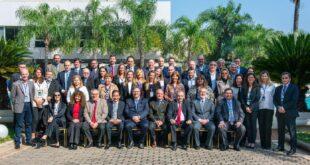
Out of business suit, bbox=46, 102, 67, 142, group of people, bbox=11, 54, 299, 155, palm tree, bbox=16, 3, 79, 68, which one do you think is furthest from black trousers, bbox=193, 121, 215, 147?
palm tree, bbox=16, 3, 79, 68

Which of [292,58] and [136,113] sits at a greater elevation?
[292,58]

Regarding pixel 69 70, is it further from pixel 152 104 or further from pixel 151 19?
pixel 151 19

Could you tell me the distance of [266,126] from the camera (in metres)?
11.6

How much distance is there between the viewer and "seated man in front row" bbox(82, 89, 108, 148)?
11.7 meters

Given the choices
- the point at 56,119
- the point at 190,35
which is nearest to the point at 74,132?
the point at 56,119

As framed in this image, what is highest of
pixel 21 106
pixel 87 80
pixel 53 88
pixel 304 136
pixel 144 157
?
pixel 87 80

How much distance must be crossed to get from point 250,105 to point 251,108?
9cm

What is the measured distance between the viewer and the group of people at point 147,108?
11.5m

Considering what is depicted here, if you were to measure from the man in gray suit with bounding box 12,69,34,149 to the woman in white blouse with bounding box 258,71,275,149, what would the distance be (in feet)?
18.4

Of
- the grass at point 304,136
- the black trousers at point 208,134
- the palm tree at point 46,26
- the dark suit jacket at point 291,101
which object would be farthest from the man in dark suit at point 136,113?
the palm tree at point 46,26

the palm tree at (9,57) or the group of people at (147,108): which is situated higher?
the palm tree at (9,57)

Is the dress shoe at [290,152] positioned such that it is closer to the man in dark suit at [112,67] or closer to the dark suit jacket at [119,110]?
the dark suit jacket at [119,110]

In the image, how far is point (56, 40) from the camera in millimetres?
32688

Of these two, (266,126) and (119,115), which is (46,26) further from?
(266,126)
